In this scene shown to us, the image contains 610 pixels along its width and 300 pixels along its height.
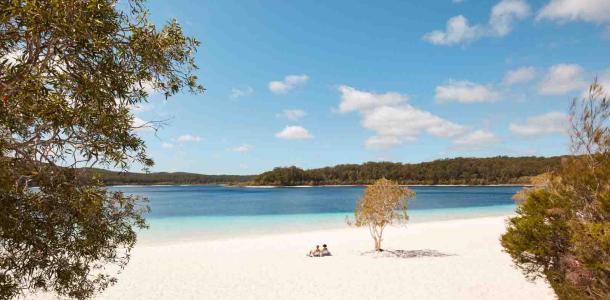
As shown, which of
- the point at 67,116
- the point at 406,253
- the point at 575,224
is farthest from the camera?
the point at 406,253

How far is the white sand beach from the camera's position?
16.5 meters

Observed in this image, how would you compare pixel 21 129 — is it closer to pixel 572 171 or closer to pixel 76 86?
pixel 76 86

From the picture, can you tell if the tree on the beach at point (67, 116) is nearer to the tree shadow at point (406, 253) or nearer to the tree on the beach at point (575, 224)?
the tree on the beach at point (575, 224)

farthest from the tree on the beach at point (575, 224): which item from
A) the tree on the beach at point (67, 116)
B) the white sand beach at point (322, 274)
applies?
the tree on the beach at point (67, 116)

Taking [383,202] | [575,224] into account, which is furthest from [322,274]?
[575,224]

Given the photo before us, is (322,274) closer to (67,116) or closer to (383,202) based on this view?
(383,202)

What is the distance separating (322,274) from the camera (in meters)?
20.0

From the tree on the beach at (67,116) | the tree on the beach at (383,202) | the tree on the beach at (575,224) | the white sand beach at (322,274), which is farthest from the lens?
the tree on the beach at (383,202)

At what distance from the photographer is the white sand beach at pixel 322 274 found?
1655 centimetres

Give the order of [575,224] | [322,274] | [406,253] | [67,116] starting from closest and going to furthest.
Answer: [67,116] → [575,224] → [322,274] → [406,253]

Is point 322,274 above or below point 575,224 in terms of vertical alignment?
below

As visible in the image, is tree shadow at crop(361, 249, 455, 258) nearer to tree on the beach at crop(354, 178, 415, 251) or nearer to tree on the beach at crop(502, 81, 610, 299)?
tree on the beach at crop(354, 178, 415, 251)

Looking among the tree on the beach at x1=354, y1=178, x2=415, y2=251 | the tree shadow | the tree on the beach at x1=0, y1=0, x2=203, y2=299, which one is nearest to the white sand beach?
the tree shadow

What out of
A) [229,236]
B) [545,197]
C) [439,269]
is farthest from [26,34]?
[229,236]
